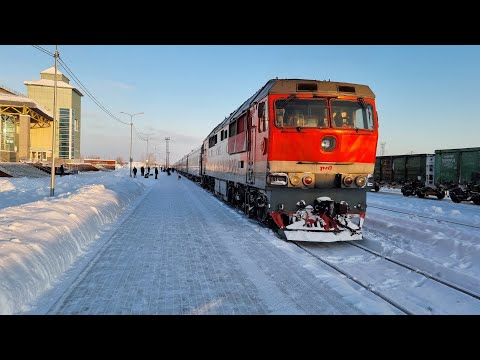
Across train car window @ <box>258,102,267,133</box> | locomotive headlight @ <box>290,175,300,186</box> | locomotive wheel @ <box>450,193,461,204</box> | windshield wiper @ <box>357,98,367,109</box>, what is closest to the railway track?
locomotive headlight @ <box>290,175,300,186</box>

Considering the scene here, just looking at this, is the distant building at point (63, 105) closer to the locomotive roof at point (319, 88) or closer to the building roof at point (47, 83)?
the building roof at point (47, 83)

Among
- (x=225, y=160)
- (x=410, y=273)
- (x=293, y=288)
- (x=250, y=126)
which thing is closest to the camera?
(x=293, y=288)

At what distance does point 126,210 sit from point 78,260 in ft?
27.0

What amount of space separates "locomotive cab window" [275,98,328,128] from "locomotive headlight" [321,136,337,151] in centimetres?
35

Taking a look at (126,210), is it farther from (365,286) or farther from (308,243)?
(365,286)

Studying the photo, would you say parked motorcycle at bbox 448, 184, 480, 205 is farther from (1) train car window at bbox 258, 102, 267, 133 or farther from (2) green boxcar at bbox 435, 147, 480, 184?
(1) train car window at bbox 258, 102, 267, 133

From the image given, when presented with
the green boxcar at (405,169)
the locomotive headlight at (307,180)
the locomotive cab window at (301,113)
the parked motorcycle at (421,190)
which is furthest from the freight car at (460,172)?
the locomotive headlight at (307,180)

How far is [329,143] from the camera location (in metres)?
8.82

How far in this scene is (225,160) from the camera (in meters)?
16.1

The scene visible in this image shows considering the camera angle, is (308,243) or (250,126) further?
(250,126)

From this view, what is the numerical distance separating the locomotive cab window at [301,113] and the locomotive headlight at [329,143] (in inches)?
13.9

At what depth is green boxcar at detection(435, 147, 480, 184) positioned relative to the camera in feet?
68.2

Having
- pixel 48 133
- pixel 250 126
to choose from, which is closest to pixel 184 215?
pixel 250 126
